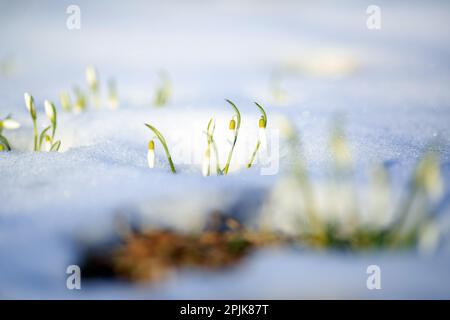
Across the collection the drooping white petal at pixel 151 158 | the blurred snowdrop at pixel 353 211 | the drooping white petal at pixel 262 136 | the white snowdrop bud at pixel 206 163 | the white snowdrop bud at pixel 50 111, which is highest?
the white snowdrop bud at pixel 50 111

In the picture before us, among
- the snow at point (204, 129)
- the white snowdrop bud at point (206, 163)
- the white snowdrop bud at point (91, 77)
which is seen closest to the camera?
the snow at point (204, 129)

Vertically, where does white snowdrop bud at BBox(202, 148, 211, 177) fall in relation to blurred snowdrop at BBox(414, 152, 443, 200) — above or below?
above

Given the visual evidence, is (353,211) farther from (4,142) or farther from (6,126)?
(4,142)

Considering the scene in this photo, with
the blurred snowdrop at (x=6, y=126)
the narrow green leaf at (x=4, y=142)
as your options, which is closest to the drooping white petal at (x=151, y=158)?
the blurred snowdrop at (x=6, y=126)

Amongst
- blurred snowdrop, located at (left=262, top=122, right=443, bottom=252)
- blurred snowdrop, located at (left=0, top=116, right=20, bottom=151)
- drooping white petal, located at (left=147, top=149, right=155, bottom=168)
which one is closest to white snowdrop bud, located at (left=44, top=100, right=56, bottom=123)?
blurred snowdrop, located at (left=0, top=116, right=20, bottom=151)

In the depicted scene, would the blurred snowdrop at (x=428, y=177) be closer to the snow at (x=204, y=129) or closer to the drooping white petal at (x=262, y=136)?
the snow at (x=204, y=129)

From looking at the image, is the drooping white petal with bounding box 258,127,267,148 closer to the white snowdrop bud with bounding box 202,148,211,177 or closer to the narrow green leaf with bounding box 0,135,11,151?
the white snowdrop bud with bounding box 202,148,211,177

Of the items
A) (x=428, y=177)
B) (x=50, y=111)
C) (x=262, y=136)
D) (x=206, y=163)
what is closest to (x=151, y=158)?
(x=206, y=163)

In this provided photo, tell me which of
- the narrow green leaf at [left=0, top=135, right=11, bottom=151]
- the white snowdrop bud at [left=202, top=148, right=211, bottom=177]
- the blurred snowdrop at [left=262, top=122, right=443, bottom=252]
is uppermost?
the narrow green leaf at [left=0, top=135, right=11, bottom=151]

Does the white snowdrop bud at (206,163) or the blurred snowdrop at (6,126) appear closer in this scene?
A: the white snowdrop bud at (206,163)
